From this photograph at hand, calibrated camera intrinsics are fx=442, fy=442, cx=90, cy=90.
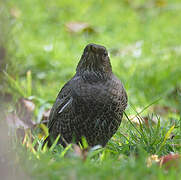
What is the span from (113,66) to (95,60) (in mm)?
2541

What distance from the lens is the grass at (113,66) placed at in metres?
2.52

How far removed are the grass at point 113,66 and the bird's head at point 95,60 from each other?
1.41 ft

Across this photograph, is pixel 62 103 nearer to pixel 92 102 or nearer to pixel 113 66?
pixel 92 102

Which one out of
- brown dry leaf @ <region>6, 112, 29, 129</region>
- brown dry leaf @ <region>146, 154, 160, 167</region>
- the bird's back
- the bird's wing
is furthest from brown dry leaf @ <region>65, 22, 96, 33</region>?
brown dry leaf @ <region>146, 154, 160, 167</region>

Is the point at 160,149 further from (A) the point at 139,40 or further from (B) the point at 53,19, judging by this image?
(B) the point at 53,19

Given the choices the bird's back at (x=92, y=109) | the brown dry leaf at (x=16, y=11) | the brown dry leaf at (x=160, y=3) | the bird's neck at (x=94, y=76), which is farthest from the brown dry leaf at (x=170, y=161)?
the brown dry leaf at (x=160, y=3)

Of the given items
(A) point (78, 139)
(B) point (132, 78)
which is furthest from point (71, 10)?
(A) point (78, 139)

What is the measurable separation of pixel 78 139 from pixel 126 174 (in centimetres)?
99

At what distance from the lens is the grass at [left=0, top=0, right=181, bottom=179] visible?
8.27 feet

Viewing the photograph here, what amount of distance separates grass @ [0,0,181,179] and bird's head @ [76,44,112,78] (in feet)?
1.41

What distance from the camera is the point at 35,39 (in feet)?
21.9

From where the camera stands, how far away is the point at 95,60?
326cm

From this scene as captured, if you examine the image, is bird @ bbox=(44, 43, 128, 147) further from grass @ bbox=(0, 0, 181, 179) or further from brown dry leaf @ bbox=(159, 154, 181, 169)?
brown dry leaf @ bbox=(159, 154, 181, 169)

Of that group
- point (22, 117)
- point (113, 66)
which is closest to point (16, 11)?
point (113, 66)
